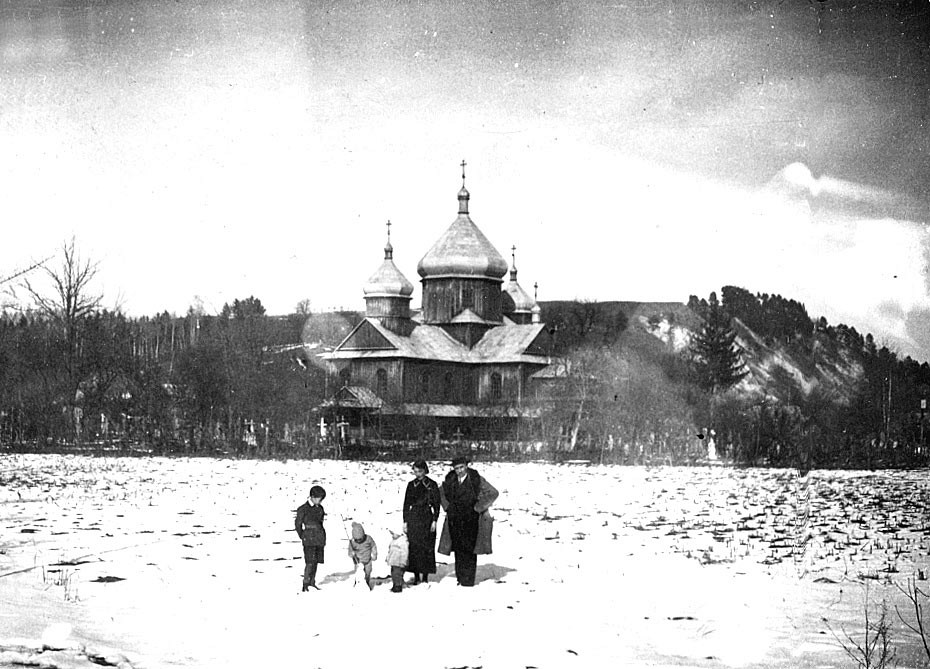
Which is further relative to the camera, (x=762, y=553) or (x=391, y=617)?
(x=762, y=553)

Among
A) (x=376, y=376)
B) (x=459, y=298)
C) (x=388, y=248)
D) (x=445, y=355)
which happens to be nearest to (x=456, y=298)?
(x=459, y=298)

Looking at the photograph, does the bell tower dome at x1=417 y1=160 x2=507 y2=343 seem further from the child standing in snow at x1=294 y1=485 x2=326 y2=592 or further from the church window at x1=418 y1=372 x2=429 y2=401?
the child standing in snow at x1=294 y1=485 x2=326 y2=592

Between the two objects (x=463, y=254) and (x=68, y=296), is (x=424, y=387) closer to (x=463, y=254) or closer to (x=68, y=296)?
(x=463, y=254)

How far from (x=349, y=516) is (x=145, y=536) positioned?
2.40 meters

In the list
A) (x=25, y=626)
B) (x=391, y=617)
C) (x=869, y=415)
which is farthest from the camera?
(x=869, y=415)

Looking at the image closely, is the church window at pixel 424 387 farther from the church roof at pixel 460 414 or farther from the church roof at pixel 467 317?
the church roof at pixel 467 317

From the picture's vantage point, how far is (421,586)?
925 cm

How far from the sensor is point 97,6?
32.3 feet

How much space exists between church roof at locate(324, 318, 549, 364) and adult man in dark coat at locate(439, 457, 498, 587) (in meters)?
20.0

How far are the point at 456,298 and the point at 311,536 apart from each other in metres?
27.1

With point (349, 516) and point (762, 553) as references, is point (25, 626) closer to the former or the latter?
point (349, 516)

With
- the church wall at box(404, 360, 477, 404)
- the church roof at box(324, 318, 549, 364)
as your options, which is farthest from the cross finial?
the church roof at box(324, 318, 549, 364)

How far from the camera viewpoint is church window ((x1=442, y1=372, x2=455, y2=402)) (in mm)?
28798

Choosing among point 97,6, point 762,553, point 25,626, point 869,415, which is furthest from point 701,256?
point 25,626
